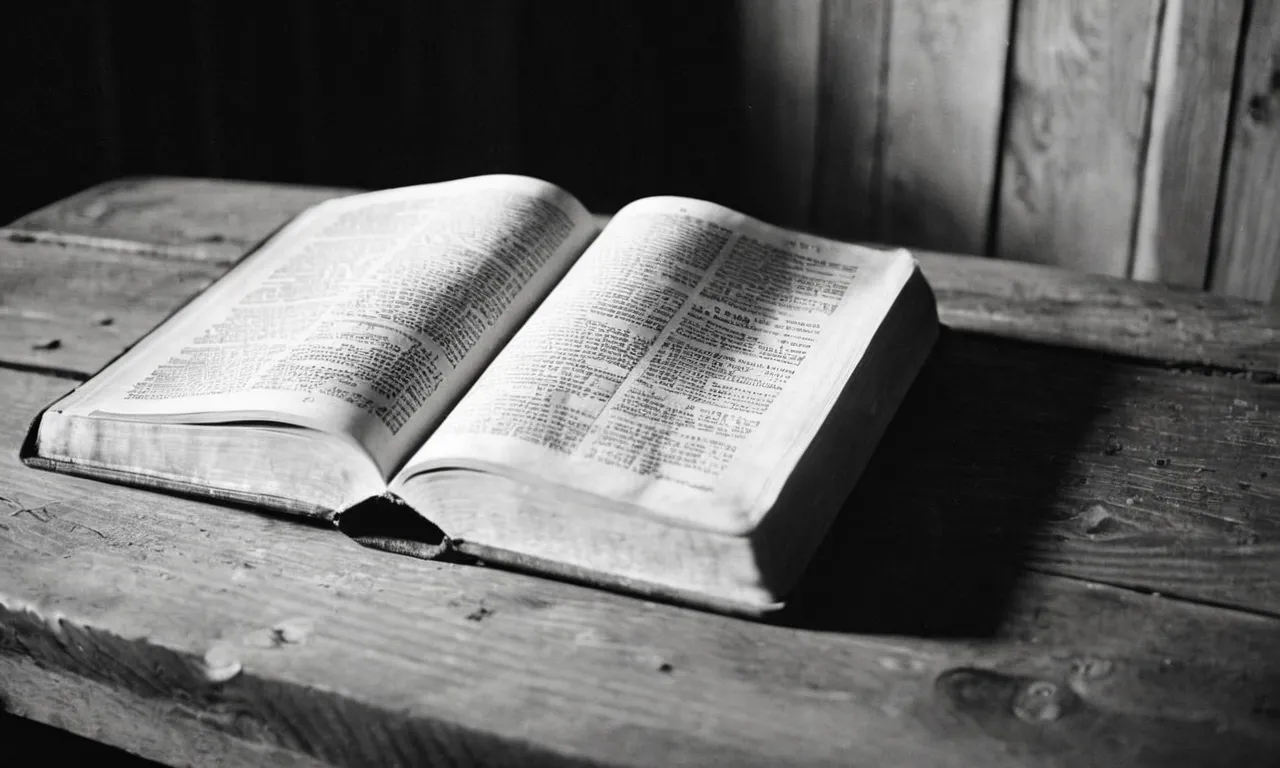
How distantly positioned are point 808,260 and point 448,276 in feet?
0.85

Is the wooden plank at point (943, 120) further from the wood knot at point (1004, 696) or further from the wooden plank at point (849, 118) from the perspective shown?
the wood knot at point (1004, 696)

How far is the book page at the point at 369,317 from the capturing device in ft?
2.24

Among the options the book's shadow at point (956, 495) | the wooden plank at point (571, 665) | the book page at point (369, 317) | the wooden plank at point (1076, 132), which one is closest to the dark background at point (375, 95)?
the wooden plank at point (1076, 132)

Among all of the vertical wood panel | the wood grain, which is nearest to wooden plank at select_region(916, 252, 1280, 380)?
the wood grain

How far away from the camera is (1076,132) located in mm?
1580

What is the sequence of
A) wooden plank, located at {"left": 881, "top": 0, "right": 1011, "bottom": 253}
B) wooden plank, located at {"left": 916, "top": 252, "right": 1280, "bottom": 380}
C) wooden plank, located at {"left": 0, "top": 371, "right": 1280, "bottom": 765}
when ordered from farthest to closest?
1. wooden plank, located at {"left": 881, "top": 0, "right": 1011, "bottom": 253}
2. wooden plank, located at {"left": 916, "top": 252, "right": 1280, "bottom": 380}
3. wooden plank, located at {"left": 0, "top": 371, "right": 1280, "bottom": 765}

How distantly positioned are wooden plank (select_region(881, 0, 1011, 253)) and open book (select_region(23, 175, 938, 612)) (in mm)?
840

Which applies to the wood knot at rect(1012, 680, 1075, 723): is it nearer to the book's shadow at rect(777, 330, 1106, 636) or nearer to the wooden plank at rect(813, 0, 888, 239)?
the book's shadow at rect(777, 330, 1106, 636)

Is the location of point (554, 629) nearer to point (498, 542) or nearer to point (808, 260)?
point (498, 542)

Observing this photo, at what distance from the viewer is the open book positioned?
0.62m

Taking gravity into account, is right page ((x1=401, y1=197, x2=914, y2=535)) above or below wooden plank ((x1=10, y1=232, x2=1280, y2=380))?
above

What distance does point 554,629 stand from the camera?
60 cm

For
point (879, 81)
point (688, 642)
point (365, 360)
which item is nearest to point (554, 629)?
point (688, 642)

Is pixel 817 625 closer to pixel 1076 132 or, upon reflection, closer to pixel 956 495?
pixel 956 495
